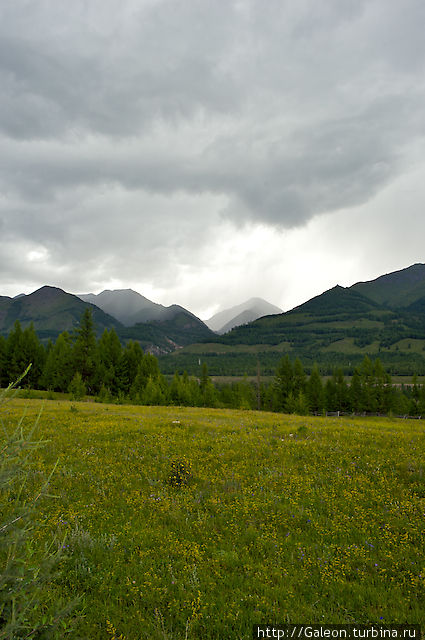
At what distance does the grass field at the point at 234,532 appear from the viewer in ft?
17.5

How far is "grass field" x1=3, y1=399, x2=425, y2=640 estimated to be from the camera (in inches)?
209

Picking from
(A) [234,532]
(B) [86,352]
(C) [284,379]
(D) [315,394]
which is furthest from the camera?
(C) [284,379]

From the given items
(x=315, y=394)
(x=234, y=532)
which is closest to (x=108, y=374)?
Result: (x=315, y=394)

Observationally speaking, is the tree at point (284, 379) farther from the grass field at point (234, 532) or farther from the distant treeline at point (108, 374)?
the grass field at point (234, 532)

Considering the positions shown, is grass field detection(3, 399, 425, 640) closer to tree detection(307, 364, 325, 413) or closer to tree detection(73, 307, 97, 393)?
tree detection(73, 307, 97, 393)

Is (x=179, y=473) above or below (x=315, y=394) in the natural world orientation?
above

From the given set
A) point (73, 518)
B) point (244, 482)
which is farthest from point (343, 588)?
point (73, 518)

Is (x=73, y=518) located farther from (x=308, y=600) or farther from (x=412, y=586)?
(x=412, y=586)

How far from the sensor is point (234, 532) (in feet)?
24.4

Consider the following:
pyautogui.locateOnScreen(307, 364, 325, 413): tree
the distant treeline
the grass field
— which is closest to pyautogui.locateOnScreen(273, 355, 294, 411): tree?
the distant treeline

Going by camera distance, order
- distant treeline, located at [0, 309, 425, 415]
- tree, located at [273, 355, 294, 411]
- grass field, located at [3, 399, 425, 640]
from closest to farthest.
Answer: grass field, located at [3, 399, 425, 640], distant treeline, located at [0, 309, 425, 415], tree, located at [273, 355, 294, 411]

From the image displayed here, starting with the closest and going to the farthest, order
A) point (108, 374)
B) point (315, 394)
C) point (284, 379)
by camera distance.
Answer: point (108, 374)
point (315, 394)
point (284, 379)

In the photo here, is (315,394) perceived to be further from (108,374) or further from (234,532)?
(234,532)

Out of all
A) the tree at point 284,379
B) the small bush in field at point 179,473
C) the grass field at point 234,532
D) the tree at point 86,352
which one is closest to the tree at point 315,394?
the tree at point 284,379
